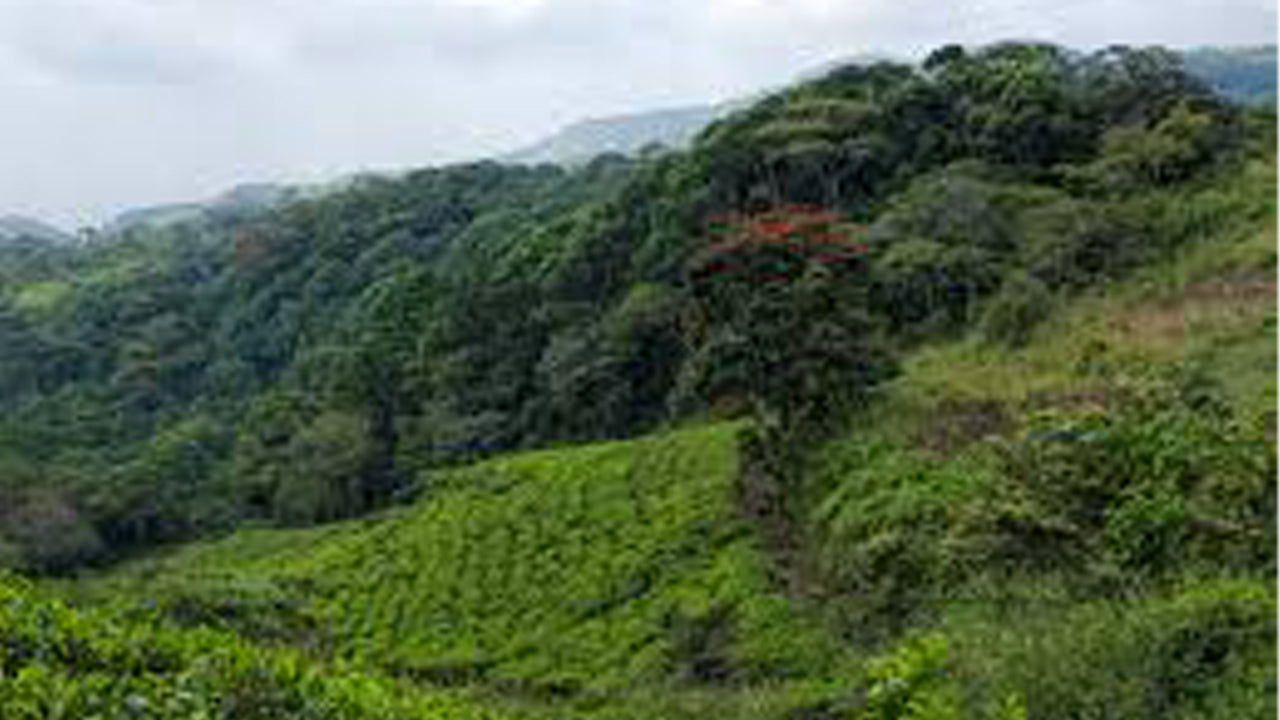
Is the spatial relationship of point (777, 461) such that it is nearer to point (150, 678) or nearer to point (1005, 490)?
point (1005, 490)

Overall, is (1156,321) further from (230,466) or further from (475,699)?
(230,466)

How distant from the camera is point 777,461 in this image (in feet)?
64.8

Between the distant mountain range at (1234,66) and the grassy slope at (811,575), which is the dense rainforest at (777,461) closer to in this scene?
the grassy slope at (811,575)

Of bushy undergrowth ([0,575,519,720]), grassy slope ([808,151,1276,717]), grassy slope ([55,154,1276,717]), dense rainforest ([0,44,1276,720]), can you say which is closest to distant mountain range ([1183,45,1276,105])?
dense rainforest ([0,44,1276,720])

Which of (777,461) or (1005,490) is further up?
(1005,490)

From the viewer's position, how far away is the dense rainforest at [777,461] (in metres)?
8.38

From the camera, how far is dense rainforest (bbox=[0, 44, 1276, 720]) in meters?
8.38

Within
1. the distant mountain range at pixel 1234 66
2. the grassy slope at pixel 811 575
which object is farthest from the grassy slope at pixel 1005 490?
the distant mountain range at pixel 1234 66

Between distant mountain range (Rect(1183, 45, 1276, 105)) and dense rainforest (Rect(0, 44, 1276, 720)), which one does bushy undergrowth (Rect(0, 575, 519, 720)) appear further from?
distant mountain range (Rect(1183, 45, 1276, 105))

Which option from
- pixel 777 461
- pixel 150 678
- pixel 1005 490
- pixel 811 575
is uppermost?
pixel 150 678

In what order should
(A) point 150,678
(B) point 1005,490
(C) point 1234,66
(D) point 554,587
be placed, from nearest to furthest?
(A) point 150,678 → (B) point 1005,490 → (D) point 554,587 → (C) point 1234,66

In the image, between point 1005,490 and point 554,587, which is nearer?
point 1005,490

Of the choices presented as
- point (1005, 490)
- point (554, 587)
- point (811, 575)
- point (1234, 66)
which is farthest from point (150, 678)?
point (1234, 66)

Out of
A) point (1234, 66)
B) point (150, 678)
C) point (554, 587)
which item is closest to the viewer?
point (150, 678)
